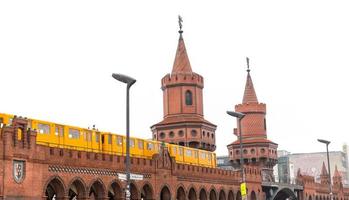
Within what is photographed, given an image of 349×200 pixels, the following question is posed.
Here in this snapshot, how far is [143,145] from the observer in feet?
189

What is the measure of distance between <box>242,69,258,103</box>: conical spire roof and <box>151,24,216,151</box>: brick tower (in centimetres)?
1573

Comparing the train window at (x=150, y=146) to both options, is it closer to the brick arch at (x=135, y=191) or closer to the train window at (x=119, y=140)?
the train window at (x=119, y=140)

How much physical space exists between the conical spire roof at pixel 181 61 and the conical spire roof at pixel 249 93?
57.4ft

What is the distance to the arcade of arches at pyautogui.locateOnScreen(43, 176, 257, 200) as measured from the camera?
45.3m

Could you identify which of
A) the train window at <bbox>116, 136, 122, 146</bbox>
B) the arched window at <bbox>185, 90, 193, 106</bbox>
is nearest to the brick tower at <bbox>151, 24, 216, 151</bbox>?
the arched window at <bbox>185, 90, 193, 106</bbox>

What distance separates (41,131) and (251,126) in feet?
177

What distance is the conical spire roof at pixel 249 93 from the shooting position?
95331mm

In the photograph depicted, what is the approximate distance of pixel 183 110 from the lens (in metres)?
79.1

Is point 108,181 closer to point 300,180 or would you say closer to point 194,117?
point 194,117

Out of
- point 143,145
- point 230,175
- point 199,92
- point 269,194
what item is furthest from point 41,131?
point 269,194

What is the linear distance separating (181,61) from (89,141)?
32219 millimetres

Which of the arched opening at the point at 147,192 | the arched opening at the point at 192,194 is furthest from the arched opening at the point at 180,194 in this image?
the arched opening at the point at 147,192

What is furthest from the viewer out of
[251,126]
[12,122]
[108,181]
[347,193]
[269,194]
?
[347,193]

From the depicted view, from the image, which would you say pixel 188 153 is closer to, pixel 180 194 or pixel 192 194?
pixel 192 194
